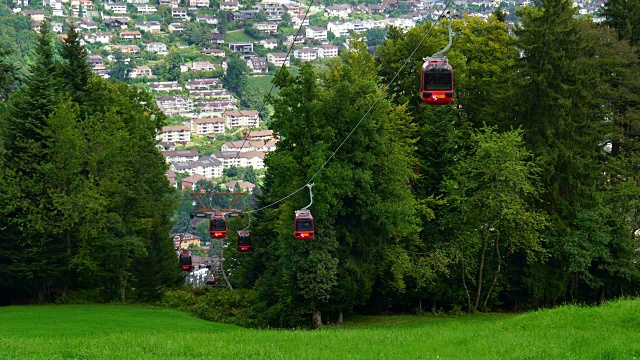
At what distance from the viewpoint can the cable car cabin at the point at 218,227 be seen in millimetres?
51594

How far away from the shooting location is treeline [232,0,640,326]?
43.9 metres

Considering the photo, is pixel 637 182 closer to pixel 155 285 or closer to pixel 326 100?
pixel 326 100

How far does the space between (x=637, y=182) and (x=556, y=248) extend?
5.68m

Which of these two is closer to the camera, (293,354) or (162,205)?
(293,354)

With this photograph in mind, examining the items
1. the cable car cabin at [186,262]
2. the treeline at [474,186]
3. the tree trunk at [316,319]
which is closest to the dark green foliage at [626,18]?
the treeline at [474,186]

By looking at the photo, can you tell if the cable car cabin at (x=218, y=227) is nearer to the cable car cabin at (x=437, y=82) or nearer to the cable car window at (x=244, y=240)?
the cable car window at (x=244, y=240)

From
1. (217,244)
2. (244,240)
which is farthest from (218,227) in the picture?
(217,244)

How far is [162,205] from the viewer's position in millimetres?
61906

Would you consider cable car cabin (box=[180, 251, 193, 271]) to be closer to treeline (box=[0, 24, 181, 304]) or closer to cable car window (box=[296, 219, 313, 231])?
treeline (box=[0, 24, 181, 304])

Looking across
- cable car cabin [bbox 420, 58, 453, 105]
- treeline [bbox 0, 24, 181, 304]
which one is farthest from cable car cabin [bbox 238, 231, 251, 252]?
cable car cabin [bbox 420, 58, 453, 105]

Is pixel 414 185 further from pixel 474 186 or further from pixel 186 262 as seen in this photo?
pixel 186 262

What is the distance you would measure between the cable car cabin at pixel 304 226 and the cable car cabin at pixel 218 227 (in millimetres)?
13577

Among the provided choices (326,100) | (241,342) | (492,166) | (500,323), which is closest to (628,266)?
(492,166)

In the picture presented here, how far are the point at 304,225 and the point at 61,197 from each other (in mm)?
15697
